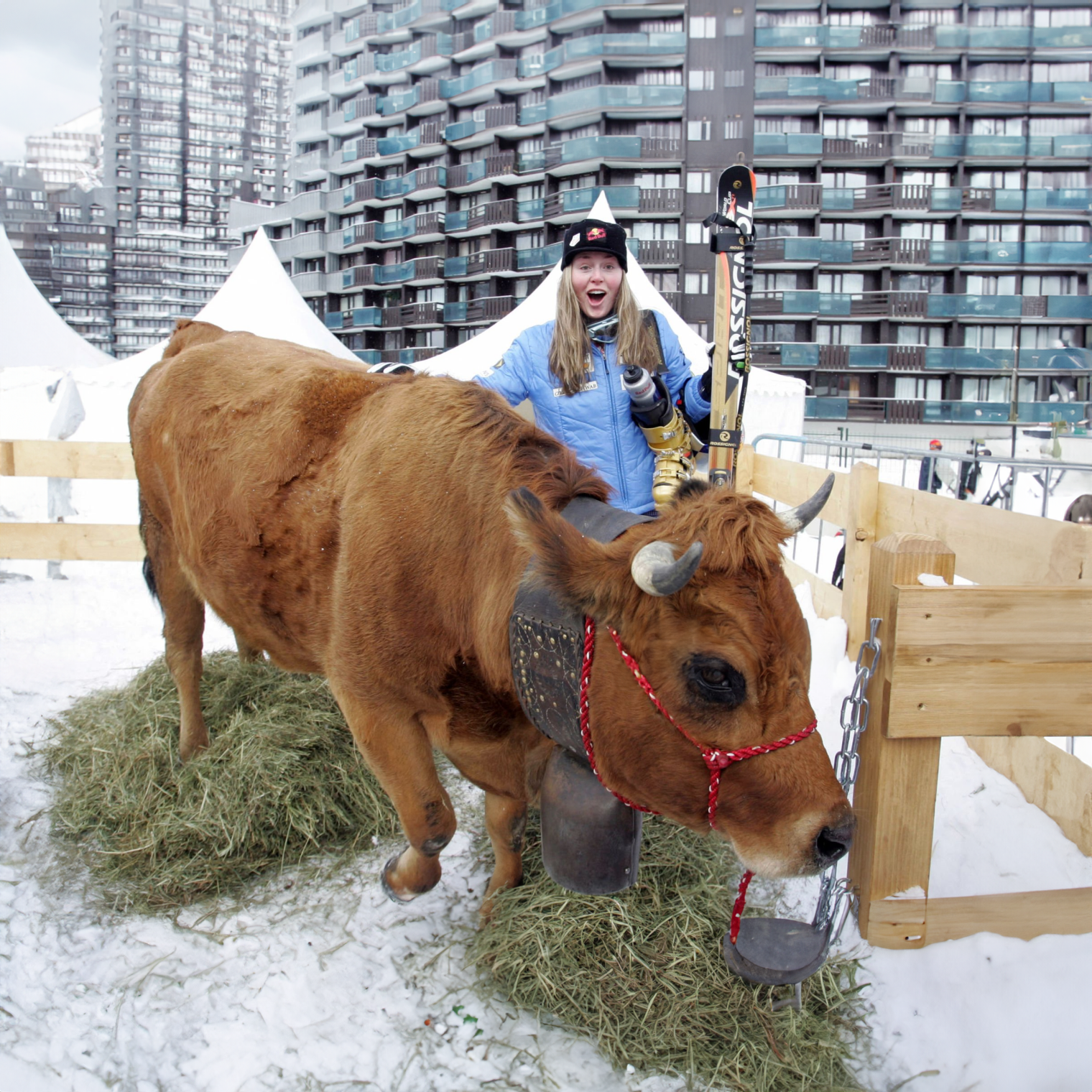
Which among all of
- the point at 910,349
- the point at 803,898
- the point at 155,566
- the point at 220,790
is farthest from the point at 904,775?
the point at 910,349

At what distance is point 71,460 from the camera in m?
6.80

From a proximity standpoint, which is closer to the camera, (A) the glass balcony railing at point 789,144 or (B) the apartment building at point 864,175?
(A) the glass balcony railing at point 789,144

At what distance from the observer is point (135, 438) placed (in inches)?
151

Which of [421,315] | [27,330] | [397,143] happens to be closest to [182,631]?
[27,330]

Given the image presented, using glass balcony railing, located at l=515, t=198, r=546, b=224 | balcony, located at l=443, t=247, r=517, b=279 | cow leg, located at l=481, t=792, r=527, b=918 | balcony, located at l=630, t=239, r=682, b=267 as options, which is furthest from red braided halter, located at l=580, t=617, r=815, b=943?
balcony, located at l=443, t=247, r=517, b=279

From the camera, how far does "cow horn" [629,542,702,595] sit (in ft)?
4.97

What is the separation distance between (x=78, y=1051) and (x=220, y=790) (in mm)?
1164

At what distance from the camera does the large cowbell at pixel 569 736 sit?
1875mm

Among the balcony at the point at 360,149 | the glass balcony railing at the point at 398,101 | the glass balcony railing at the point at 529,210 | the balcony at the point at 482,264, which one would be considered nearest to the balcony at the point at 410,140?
the balcony at the point at 360,149

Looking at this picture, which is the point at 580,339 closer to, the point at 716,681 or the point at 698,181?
the point at 716,681

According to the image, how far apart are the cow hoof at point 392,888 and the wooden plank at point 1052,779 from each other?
2.38 metres

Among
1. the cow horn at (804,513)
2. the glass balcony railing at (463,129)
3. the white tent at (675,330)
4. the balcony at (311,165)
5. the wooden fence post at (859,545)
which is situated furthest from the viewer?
the balcony at (311,165)

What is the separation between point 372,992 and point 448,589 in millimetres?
1272

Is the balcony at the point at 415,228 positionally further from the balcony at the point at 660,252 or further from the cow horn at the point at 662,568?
the cow horn at the point at 662,568
